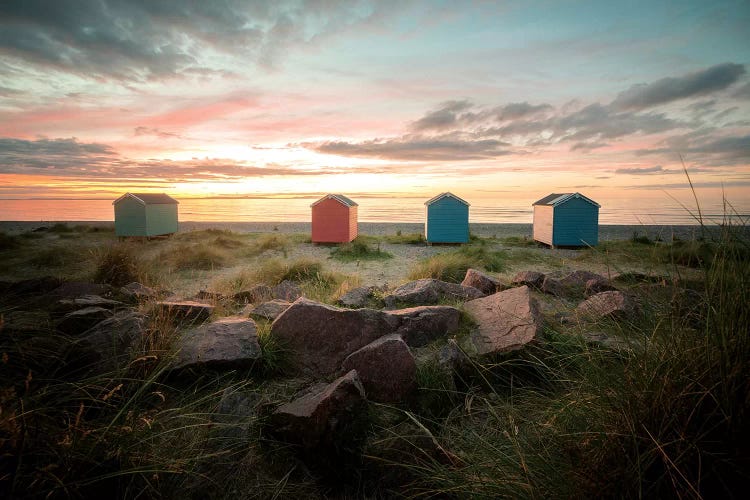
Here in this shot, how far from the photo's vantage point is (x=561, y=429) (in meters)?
2.06

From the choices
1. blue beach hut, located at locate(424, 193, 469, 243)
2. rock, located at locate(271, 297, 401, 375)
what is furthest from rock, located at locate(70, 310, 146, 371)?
blue beach hut, located at locate(424, 193, 469, 243)

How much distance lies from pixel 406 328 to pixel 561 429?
106 inches

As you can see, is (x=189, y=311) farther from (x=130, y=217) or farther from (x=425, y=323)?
(x=130, y=217)

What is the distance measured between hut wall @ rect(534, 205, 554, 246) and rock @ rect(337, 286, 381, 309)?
14.9 m

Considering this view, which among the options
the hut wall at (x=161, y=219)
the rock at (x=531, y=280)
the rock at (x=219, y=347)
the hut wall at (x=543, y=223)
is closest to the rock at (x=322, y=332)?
the rock at (x=219, y=347)

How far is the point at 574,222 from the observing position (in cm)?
1884

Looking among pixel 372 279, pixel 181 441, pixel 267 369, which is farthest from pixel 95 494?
pixel 372 279

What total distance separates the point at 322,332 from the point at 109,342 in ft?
6.57

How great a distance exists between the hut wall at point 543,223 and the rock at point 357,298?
48.9 ft

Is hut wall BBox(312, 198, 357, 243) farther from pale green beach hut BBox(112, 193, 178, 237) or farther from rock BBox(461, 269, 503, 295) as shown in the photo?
rock BBox(461, 269, 503, 295)

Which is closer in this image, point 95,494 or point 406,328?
point 95,494

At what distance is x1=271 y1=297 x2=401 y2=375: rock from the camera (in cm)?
423

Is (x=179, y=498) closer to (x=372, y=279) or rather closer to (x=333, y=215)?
(x=372, y=279)

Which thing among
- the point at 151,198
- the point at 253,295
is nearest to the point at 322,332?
the point at 253,295
